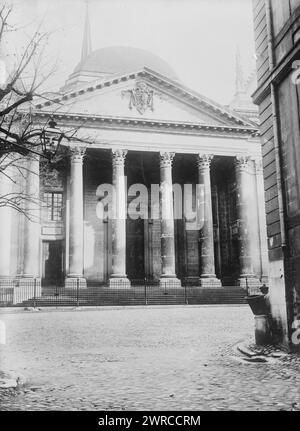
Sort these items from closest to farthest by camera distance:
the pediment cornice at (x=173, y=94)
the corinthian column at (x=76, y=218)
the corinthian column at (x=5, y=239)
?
the corinthian column at (x=5, y=239)
the corinthian column at (x=76, y=218)
the pediment cornice at (x=173, y=94)

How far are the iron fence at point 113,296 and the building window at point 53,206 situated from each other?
911cm

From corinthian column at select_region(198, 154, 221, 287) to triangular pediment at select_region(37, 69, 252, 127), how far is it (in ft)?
11.1

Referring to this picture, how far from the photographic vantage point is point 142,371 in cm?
796

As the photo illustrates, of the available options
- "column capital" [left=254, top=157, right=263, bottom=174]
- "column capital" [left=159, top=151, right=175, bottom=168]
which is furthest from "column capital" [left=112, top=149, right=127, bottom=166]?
"column capital" [left=254, top=157, right=263, bottom=174]

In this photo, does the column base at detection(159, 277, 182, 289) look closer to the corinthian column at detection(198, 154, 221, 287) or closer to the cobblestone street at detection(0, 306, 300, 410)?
the corinthian column at detection(198, 154, 221, 287)

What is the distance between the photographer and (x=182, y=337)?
1291 centimetres

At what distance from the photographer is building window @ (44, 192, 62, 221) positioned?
38.0 m

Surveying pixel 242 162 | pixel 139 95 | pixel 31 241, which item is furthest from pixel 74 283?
pixel 242 162

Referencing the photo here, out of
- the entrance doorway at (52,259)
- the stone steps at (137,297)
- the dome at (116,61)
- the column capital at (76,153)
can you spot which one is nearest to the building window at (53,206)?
the entrance doorway at (52,259)

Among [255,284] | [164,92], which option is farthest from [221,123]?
[255,284]

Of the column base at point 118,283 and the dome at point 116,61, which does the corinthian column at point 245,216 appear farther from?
the dome at point 116,61

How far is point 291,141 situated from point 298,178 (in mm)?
888

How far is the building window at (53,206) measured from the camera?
3803 cm
